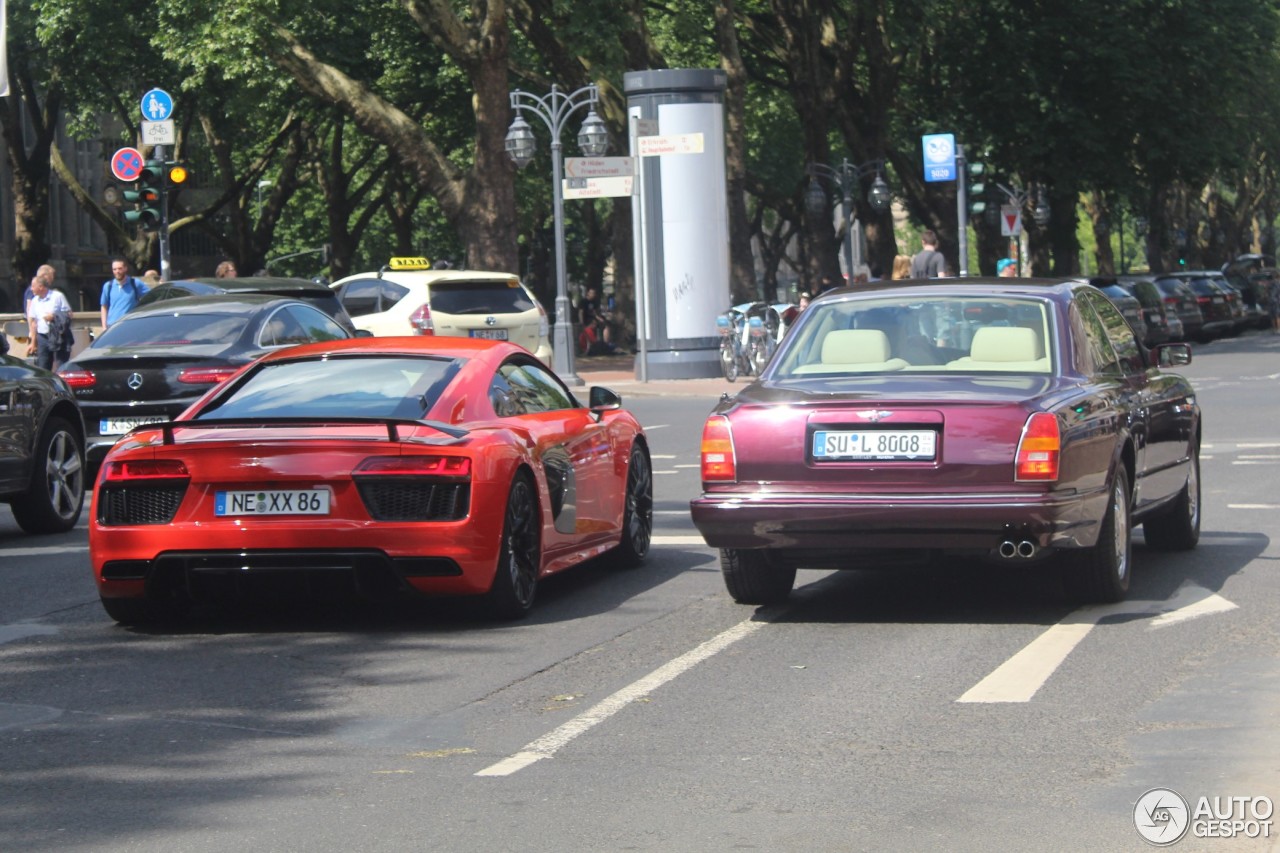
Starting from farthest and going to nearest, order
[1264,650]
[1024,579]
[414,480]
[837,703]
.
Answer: [1024,579] < [414,480] < [1264,650] < [837,703]

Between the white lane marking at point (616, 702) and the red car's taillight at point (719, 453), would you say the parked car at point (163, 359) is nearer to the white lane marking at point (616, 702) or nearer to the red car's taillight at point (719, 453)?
the red car's taillight at point (719, 453)

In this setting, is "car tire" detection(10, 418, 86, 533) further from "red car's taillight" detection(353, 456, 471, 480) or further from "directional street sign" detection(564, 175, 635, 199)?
"directional street sign" detection(564, 175, 635, 199)

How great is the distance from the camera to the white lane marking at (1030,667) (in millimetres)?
7395

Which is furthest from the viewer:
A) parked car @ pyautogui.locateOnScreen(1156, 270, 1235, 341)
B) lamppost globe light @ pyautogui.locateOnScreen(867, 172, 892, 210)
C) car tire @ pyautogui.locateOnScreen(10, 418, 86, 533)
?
parked car @ pyautogui.locateOnScreen(1156, 270, 1235, 341)

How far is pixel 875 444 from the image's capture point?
8.88 m


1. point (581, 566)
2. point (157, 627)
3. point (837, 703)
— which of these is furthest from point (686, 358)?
point (837, 703)

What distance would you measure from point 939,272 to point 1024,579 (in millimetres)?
16380

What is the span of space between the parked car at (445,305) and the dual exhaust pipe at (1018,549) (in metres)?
18.7

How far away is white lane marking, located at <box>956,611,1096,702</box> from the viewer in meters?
7.39

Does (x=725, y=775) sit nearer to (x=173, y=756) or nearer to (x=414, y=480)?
(x=173, y=756)

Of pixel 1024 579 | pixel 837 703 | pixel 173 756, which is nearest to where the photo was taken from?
pixel 173 756

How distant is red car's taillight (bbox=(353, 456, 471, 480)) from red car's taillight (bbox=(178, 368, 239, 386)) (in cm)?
739

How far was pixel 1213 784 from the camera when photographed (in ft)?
19.3

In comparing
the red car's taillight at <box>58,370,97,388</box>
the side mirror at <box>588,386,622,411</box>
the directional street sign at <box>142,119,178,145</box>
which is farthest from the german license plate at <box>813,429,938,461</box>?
the directional street sign at <box>142,119,178,145</box>
